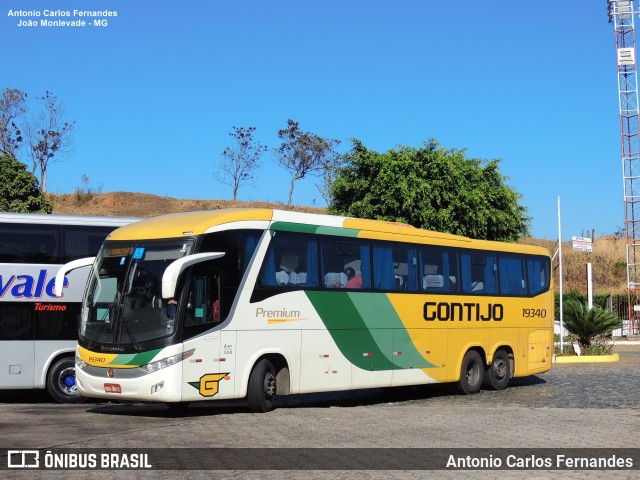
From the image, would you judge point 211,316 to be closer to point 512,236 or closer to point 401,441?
point 401,441

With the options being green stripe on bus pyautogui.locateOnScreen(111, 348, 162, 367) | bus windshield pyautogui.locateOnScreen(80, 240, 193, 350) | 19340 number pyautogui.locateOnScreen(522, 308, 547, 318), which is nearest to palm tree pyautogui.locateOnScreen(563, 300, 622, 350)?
19340 number pyautogui.locateOnScreen(522, 308, 547, 318)

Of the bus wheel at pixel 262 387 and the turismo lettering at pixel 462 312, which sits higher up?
the turismo lettering at pixel 462 312

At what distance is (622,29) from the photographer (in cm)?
6756

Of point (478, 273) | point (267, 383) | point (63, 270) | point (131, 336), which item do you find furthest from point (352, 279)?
point (63, 270)

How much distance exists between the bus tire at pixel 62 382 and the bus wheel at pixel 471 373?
27.0 ft

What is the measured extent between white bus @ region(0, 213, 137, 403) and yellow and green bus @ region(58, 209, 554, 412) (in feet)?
9.08

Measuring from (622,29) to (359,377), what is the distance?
181ft

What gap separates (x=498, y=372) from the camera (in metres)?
23.1

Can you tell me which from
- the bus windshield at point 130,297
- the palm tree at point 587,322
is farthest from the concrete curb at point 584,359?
the bus windshield at point 130,297

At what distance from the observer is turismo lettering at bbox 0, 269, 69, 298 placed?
1908cm

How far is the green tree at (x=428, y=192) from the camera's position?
44562 millimetres

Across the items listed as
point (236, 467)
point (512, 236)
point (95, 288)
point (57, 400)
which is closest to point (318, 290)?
point (95, 288)

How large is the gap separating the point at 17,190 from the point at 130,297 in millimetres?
31655

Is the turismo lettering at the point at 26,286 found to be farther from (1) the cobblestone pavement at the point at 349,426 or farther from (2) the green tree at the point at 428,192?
(2) the green tree at the point at 428,192
